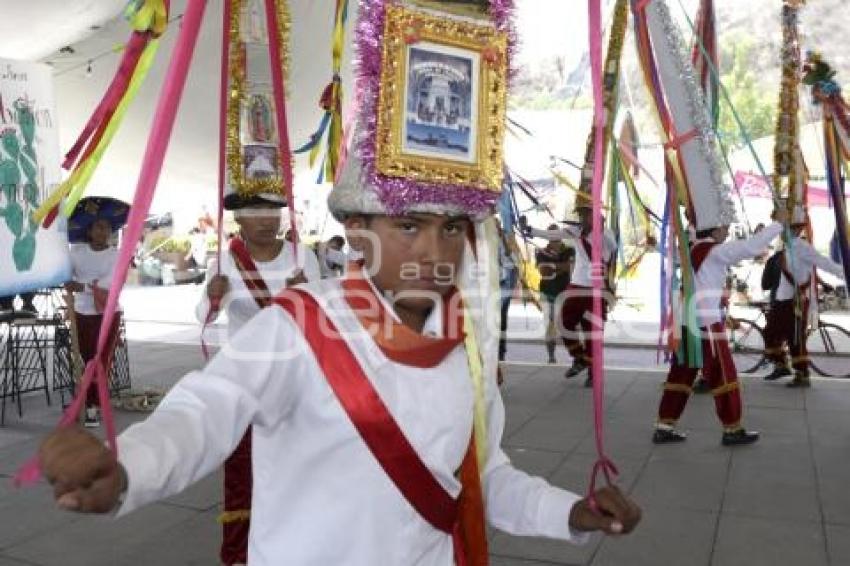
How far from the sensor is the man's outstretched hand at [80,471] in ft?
3.14

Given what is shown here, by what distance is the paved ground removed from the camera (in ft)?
11.4

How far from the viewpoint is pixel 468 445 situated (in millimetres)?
1592

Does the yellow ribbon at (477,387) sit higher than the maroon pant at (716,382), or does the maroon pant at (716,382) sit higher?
the yellow ribbon at (477,387)

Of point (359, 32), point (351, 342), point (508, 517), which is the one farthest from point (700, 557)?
point (359, 32)

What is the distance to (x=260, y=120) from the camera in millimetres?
3422

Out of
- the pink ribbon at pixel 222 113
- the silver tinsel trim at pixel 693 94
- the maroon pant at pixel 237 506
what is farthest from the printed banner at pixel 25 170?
the silver tinsel trim at pixel 693 94

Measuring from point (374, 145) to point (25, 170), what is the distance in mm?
4561

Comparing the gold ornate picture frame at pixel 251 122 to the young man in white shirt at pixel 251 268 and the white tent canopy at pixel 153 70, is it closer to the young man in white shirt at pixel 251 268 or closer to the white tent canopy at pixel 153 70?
the young man in white shirt at pixel 251 268

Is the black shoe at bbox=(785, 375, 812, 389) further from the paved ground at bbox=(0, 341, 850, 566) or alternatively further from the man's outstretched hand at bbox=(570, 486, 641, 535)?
the man's outstretched hand at bbox=(570, 486, 641, 535)

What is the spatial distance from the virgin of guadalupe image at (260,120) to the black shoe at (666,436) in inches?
135

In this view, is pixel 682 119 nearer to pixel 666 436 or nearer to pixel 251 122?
pixel 666 436

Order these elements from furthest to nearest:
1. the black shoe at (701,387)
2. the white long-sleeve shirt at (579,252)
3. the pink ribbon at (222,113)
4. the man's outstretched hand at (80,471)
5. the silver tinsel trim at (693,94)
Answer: the white long-sleeve shirt at (579,252) → the black shoe at (701,387) → the silver tinsel trim at (693,94) → the pink ribbon at (222,113) → the man's outstretched hand at (80,471)

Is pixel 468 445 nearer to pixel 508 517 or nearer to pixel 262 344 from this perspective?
pixel 508 517

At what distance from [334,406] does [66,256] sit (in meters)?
5.22
